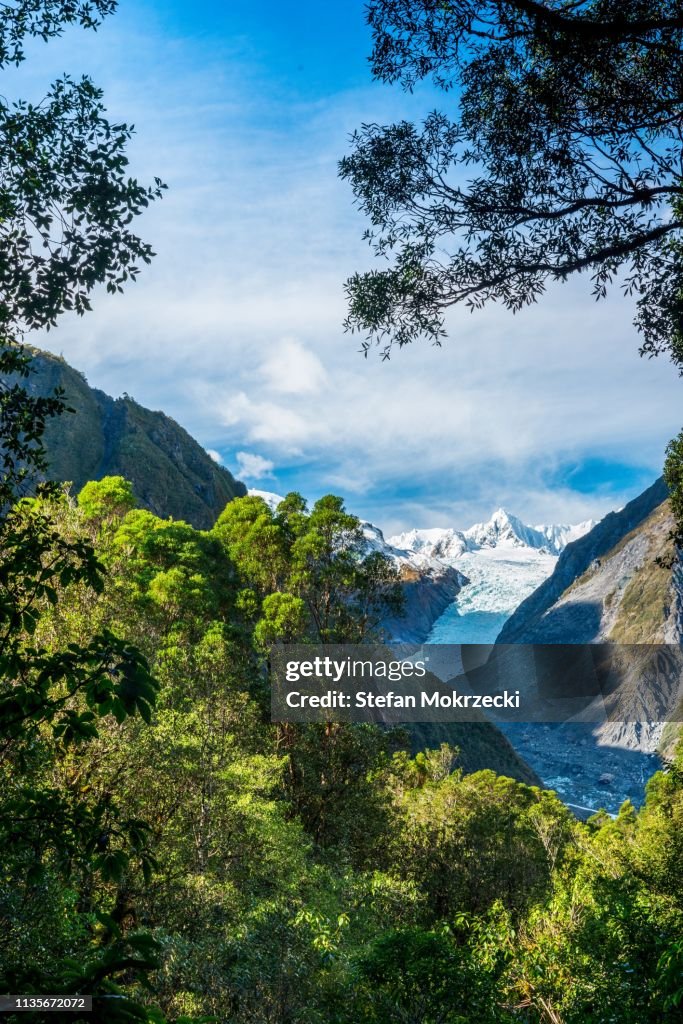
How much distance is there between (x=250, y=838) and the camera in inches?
663

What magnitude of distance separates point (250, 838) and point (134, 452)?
118 m

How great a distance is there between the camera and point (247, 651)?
91.5ft

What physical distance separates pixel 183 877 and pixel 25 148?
549 inches

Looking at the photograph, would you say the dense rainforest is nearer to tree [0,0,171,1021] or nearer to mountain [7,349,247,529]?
tree [0,0,171,1021]

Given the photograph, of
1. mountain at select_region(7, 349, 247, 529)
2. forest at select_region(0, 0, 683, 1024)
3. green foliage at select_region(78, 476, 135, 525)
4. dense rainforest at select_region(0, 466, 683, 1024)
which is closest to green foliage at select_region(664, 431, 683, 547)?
forest at select_region(0, 0, 683, 1024)

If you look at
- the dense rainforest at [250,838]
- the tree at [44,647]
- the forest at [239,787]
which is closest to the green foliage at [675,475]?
the forest at [239,787]

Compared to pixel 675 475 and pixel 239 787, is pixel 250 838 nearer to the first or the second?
pixel 239 787

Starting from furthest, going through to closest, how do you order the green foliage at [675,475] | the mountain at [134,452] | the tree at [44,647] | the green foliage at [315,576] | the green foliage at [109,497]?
the mountain at [134,452] → the green foliage at [109,497] → the green foliage at [315,576] → the green foliage at [675,475] → the tree at [44,647]

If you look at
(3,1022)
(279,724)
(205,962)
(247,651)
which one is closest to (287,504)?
(247,651)

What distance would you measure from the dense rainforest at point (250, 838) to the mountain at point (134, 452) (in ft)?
274

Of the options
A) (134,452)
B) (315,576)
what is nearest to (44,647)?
(315,576)

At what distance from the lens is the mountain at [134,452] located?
384 ft

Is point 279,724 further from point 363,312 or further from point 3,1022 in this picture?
point 3,1022

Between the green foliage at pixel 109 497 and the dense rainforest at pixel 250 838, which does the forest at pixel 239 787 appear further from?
the green foliage at pixel 109 497
